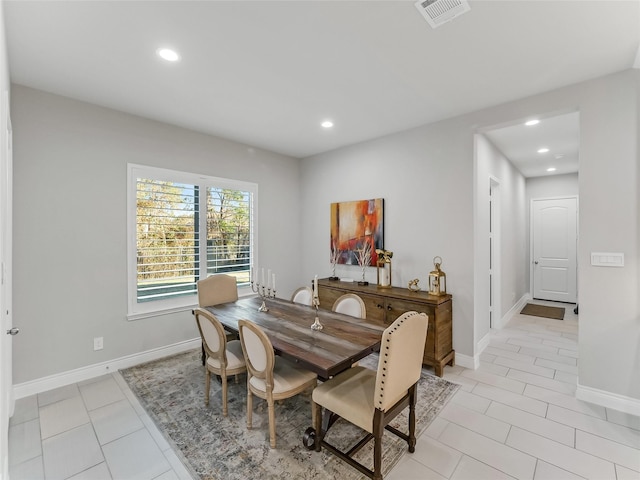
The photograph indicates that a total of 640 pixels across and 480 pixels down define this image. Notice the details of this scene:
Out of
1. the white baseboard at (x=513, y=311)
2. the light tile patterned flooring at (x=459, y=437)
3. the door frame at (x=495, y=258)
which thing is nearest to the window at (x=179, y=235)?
the light tile patterned flooring at (x=459, y=437)

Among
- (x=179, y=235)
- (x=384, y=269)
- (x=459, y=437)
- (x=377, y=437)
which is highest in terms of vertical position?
(x=179, y=235)

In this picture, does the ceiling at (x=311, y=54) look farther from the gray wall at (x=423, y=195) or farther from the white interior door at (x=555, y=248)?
the white interior door at (x=555, y=248)

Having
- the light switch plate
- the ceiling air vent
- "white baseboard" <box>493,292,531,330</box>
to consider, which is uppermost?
the ceiling air vent

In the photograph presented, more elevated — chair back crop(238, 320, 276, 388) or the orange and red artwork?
the orange and red artwork

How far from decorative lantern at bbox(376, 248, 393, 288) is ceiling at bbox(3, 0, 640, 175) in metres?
1.66

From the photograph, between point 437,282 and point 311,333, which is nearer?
point 311,333

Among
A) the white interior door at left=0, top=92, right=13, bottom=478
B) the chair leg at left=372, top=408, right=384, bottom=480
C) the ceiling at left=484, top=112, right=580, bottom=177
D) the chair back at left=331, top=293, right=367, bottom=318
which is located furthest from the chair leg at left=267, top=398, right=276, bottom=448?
the ceiling at left=484, top=112, right=580, bottom=177

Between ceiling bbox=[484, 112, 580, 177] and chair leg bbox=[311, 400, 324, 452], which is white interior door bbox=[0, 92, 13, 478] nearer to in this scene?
chair leg bbox=[311, 400, 324, 452]

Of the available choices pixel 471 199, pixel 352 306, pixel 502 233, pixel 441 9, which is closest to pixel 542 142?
pixel 502 233

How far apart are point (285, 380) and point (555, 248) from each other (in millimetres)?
6643

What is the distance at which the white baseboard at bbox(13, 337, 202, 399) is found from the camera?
8.77 ft

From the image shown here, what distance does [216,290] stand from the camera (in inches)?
132

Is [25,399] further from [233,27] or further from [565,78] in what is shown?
[565,78]

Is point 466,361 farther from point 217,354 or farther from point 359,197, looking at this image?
point 217,354
